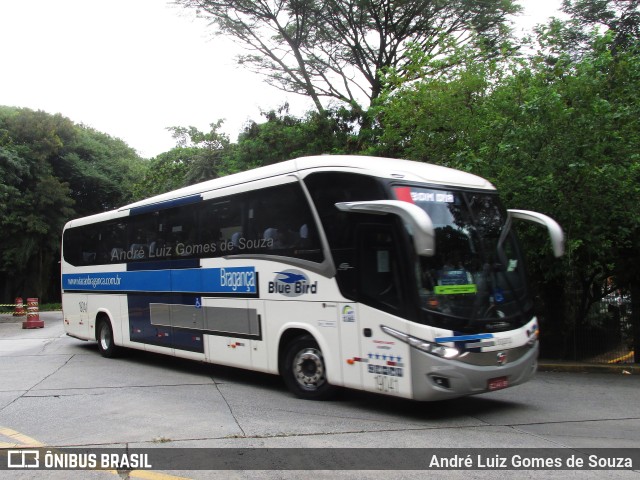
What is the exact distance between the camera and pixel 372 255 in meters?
7.10

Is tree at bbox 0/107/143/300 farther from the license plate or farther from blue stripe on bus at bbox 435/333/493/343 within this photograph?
the license plate

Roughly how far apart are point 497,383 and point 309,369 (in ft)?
8.27

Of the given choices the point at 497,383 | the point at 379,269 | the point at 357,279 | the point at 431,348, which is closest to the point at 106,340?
the point at 357,279

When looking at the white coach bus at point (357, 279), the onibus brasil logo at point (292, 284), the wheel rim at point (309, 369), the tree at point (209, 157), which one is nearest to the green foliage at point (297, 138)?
the tree at point (209, 157)

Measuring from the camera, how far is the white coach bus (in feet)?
21.8

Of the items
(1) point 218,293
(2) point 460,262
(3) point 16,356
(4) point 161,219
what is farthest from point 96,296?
(2) point 460,262

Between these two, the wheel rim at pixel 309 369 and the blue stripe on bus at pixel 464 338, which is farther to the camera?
the wheel rim at pixel 309 369

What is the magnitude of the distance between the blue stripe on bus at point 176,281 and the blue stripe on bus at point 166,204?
1.20 m

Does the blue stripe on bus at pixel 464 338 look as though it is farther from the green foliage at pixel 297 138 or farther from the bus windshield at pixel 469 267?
the green foliage at pixel 297 138

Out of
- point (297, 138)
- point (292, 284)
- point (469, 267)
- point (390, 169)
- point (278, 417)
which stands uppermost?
point (297, 138)

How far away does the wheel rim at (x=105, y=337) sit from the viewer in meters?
13.0

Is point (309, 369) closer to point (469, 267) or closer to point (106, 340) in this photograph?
point (469, 267)

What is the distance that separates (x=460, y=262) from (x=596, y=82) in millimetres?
5923

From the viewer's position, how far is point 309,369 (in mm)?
8062
